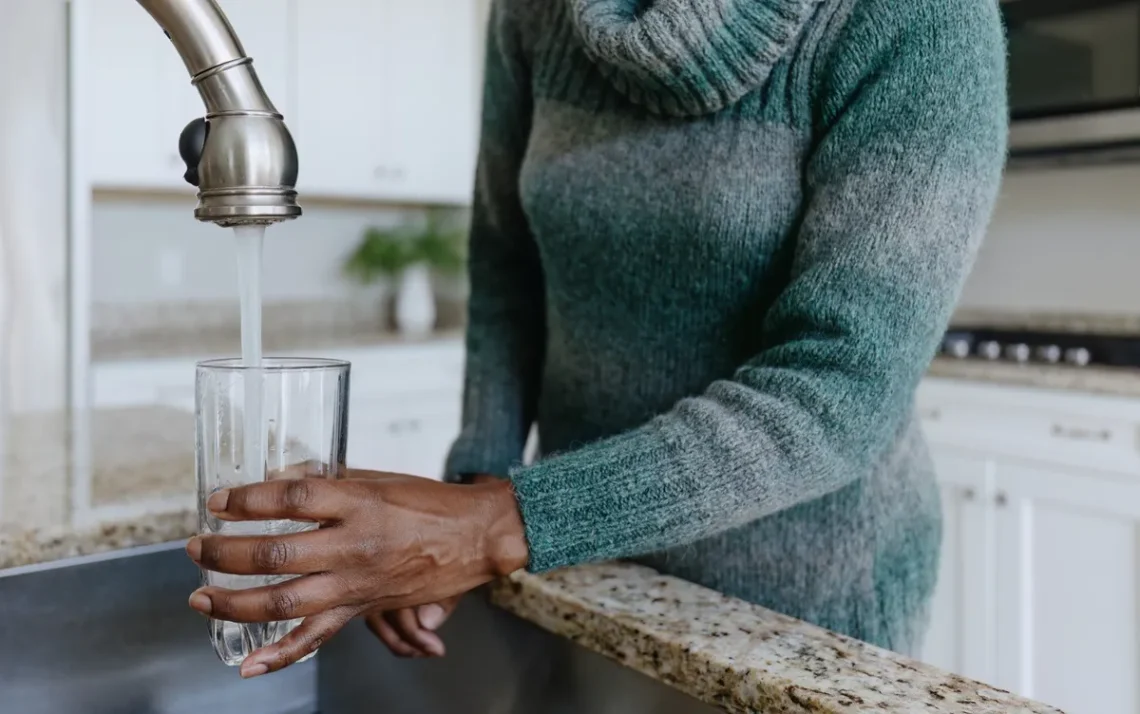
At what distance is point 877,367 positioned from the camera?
1.86ft

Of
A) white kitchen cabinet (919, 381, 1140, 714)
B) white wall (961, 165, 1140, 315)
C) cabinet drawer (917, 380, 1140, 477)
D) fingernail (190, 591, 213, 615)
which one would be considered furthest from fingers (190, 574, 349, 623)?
white wall (961, 165, 1140, 315)

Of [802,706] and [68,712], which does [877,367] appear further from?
[68,712]

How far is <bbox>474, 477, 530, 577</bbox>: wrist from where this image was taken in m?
0.52

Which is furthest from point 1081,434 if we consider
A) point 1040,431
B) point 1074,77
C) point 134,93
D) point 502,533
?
point 134,93

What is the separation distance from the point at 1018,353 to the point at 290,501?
189 centimetres

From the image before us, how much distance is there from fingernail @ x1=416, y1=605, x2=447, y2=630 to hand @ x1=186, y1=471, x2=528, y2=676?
0.15 meters

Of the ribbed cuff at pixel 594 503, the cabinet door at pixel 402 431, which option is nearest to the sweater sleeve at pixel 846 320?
the ribbed cuff at pixel 594 503

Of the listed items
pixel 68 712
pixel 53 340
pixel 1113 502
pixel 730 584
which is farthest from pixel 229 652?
pixel 53 340

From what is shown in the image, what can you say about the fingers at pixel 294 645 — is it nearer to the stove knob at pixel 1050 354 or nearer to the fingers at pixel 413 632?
the fingers at pixel 413 632

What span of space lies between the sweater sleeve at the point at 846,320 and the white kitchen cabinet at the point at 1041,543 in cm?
137

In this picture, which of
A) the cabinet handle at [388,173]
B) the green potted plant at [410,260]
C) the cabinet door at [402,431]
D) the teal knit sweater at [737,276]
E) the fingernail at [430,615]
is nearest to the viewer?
the teal knit sweater at [737,276]

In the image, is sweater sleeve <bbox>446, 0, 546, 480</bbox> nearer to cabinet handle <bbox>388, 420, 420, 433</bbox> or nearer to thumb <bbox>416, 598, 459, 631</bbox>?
thumb <bbox>416, 598, 459, 631</bbox>

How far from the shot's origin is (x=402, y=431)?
9.14 feet

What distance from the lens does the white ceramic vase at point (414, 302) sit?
3193 mm
